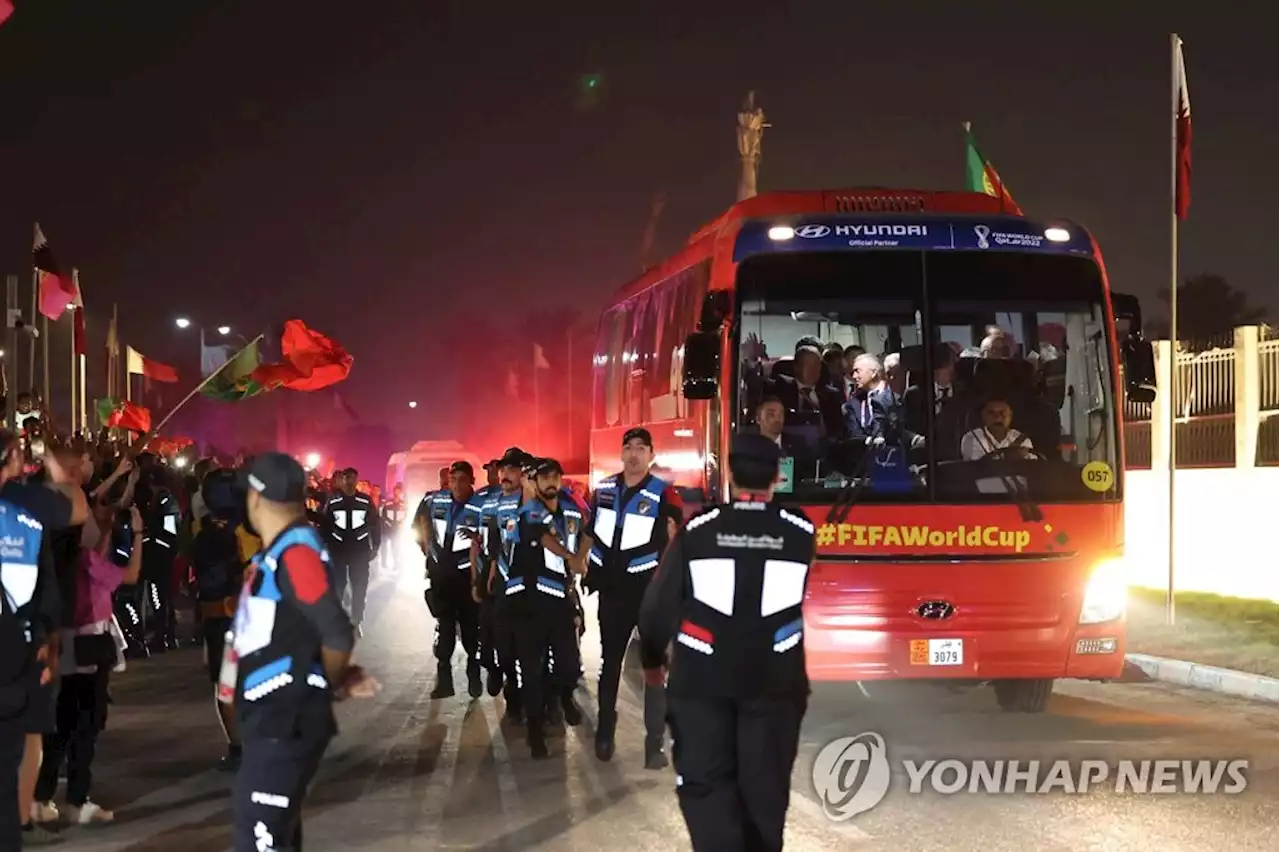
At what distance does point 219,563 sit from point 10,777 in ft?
15.0

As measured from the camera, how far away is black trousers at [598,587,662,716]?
32.2 ft

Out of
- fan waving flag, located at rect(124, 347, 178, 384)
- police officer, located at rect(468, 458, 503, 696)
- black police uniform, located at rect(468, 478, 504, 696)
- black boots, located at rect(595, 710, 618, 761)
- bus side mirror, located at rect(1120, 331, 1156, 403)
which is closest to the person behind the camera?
black boots, located at rect(595, 710, 618, 761)

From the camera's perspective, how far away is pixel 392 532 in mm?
35125

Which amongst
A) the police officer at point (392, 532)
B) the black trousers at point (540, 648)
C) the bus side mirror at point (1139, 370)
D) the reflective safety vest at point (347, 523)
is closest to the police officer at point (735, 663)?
the black trousers at point (540, 648)

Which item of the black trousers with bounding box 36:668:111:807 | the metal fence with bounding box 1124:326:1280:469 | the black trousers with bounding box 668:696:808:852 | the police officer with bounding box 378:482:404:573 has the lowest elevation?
the police officer with bounding box 378:482:404:573

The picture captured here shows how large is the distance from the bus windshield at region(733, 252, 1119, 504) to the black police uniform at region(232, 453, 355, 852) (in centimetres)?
552

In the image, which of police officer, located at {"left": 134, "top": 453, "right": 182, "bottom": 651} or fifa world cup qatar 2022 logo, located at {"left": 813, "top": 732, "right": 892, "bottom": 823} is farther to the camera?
police officer, located at {"left": 134, "top": 453, "right": 182, "bottom": 651}

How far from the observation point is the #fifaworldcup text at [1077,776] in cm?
891

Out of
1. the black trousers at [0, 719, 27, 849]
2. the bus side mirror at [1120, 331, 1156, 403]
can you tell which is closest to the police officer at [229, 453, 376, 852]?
the black trousers at [0, 719, 27, 849]

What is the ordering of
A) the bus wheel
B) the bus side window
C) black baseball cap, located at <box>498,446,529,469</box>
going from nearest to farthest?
black baseball cap, located at <box>498,446,529,469</box>
the bus wheel
the bus side window

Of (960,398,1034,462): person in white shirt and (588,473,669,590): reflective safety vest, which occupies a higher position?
(960,398,1034,462): person in white shirt

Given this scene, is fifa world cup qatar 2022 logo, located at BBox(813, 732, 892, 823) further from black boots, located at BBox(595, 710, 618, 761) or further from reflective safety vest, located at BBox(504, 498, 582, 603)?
reflective safety vest, located at BBox(504, 498, 582, 603)

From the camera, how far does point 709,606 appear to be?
5715mm

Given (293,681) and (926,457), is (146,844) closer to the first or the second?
(293,681)
